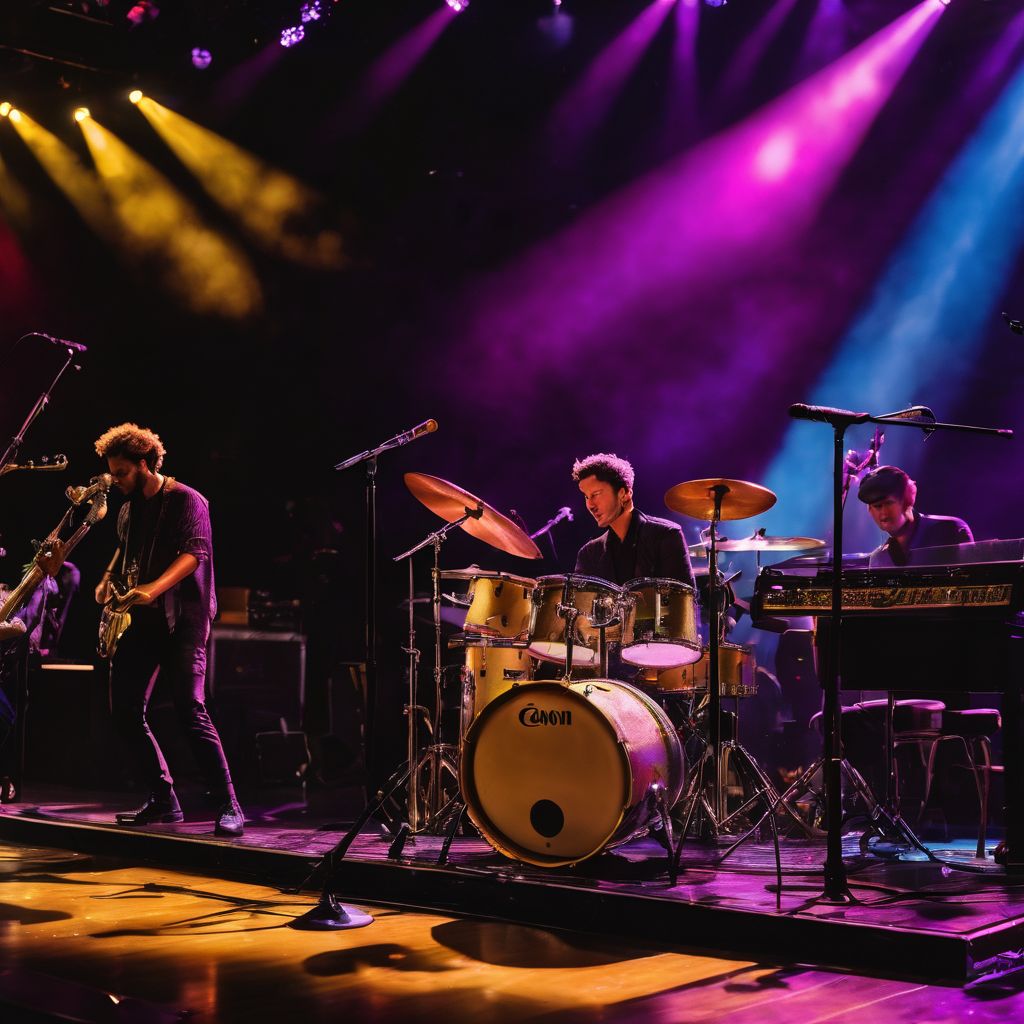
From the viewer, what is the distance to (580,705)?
478 cm

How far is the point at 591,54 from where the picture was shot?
990 centimetres

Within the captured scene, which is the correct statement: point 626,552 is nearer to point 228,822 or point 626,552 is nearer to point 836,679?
point 836,679

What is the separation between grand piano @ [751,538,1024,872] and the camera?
196 inches

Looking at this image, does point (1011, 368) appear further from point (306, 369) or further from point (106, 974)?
point (106, 974)

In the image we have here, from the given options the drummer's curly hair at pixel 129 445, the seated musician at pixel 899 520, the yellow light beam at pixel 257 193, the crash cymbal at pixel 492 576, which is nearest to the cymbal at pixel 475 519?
the crash cymbal at pixel 492 576

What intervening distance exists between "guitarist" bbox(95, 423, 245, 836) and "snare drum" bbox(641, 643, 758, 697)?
7.33ft

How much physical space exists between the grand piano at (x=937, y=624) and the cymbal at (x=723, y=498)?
0.36 m

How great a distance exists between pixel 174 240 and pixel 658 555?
21.8 feet

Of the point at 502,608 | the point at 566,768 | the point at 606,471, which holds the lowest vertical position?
the point at 566,768

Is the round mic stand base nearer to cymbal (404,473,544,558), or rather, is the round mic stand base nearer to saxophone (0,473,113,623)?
cymbal (404,473,544,558)

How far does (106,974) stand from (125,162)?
8716mm

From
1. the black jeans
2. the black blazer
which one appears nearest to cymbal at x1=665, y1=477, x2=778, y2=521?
the black blazer

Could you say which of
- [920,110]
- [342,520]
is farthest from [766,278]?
[342,520]

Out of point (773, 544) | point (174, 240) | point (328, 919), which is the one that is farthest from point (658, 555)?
point (174, 240)
